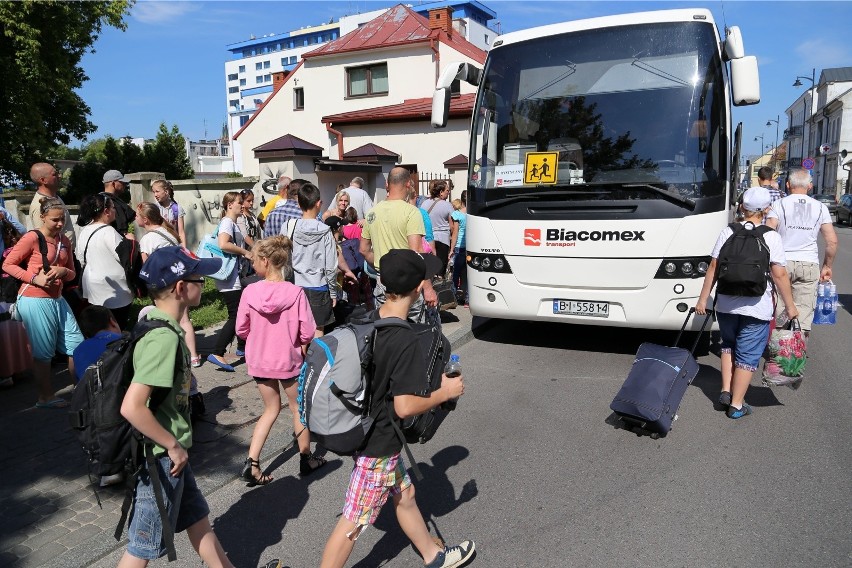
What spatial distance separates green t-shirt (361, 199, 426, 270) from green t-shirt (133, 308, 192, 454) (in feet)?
10.3

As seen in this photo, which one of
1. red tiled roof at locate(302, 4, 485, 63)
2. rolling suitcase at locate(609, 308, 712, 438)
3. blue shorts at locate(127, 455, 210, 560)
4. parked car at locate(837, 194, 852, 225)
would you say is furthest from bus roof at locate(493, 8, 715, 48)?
parked car at locate(837, 194, 852, 225)

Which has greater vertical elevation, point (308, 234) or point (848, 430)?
point (308, 234)

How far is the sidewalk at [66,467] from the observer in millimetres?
3502

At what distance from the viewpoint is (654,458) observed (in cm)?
448

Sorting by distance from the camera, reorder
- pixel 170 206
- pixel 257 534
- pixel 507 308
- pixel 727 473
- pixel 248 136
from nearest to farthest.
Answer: pixel 257 534 → pixel 727 473 → pixel 507 308 → pixel 170 206 → pixel 248 136

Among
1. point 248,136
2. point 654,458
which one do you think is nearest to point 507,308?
point 654,458

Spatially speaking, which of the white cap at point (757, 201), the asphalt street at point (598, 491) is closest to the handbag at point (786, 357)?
the asphalt street at point (598, 491)

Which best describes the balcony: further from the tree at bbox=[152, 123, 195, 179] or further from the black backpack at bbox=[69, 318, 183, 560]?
the black backpack at bbox=[69, 318, 183, 560]

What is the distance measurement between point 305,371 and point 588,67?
17.3 feet

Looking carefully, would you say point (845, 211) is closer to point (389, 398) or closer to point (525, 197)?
point (525, 197)

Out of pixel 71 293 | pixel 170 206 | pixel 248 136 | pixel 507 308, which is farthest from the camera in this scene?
pixel 248 136

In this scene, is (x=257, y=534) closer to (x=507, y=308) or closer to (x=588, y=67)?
(x=507, y=308)

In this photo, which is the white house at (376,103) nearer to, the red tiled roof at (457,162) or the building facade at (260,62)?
the red tiled roof at (457,162)

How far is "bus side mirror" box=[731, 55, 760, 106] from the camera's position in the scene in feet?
19.8
